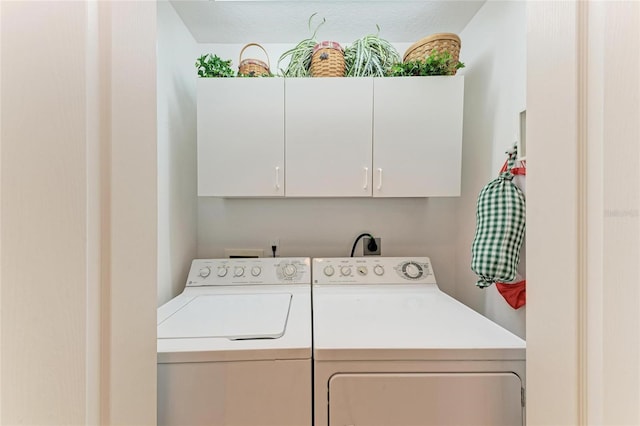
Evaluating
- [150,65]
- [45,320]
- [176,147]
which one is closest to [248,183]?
[176,147]

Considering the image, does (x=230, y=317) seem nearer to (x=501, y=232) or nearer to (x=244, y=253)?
(x=244, y=253)

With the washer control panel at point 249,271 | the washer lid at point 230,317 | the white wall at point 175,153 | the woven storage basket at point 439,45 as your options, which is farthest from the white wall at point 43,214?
the woven storage basket at point 439,45

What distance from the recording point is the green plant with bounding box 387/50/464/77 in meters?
1.40

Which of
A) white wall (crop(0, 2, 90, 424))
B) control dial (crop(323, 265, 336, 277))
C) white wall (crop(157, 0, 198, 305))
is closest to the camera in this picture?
white wall (crop(0, 2, 90, 424))

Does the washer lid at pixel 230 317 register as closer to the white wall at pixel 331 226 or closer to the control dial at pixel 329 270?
the control dial at pixel 329 270

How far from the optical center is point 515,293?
116cm

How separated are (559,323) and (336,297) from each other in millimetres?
989

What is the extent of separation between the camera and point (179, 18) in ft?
5.01

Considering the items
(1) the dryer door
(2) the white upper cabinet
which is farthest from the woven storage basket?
(1) the dryer door

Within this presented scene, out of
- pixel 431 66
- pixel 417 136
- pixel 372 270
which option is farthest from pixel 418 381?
pixel 431 66

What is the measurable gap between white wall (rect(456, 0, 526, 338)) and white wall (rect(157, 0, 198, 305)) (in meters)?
1.65

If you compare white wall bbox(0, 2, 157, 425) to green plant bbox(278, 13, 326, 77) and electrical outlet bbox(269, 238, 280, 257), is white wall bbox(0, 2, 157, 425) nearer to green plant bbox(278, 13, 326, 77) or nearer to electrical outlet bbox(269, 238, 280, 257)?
green plant bbox(278, 13, 326, 77)

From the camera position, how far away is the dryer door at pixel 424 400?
0.79m

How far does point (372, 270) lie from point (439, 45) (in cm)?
125
